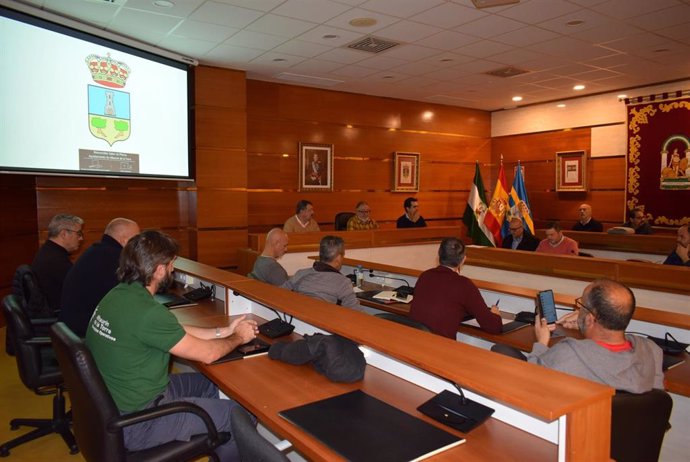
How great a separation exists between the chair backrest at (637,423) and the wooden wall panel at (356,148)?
6555 millimetres

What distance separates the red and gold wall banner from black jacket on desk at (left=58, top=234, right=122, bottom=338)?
8.12m

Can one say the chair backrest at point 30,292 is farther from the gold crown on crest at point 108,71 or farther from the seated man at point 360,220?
the seated man at point 360,220

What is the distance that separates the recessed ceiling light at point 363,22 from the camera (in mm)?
5074

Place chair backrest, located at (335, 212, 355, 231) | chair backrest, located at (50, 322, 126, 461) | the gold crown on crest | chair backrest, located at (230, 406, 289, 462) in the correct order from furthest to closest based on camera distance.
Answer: chair backrest, located at (335, 212, 355, 231), the gold crown on crest, chair backrest, located at (50, 322, 126, 461), chair backrest, located at (230, 406, 289, 462)

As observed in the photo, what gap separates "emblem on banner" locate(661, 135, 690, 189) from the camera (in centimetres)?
757

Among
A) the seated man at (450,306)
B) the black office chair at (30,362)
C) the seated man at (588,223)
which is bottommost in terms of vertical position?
the black office chair at (30,362)

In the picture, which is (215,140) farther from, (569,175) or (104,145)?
(569,175)

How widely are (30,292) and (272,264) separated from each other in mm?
1723

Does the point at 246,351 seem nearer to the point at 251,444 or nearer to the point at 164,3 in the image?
the point at 251,444

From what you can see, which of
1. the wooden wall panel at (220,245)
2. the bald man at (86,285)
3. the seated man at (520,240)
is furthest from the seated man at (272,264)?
the seated man at (520,240)

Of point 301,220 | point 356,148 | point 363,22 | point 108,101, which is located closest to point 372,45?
point 363,22

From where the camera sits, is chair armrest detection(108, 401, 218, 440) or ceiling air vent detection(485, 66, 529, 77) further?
ceiling air vent detection(485, 66, 529, 77)

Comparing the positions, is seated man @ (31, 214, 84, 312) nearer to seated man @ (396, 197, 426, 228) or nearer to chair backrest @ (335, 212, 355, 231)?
chair backrest @ (335, 212, 355, 231)

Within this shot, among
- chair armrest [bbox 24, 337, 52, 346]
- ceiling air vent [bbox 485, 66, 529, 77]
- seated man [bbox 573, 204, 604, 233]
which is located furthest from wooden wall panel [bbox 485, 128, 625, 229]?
chair armrest [bbox 24, 337, 52, 346]
